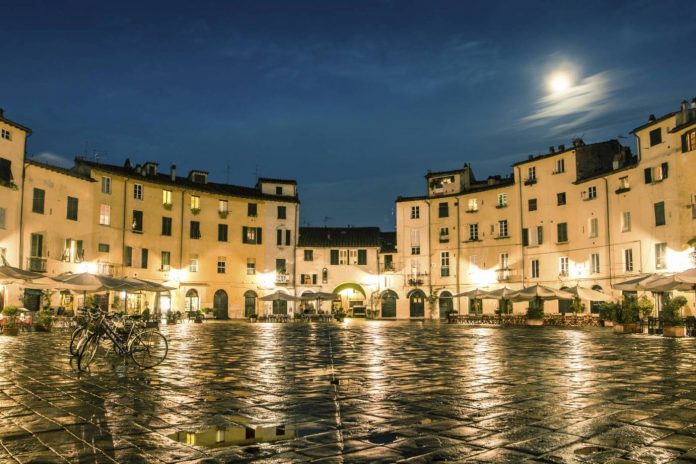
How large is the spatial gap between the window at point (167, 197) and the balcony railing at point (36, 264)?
47.6ft

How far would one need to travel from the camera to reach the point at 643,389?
29.1 feet

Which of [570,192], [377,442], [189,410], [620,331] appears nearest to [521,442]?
[377,442]

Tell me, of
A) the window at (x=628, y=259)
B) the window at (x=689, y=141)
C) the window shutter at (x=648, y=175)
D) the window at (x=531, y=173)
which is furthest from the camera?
the window at (x=531, y=173)

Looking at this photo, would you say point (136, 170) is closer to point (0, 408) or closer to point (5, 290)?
point (5, 290)

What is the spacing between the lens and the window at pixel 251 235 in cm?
5650

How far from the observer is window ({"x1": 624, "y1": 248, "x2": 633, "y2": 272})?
128 feet

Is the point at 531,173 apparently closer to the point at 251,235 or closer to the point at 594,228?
the point at 594,228

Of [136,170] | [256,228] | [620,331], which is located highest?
[136,170]

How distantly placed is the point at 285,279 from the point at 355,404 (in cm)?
5083

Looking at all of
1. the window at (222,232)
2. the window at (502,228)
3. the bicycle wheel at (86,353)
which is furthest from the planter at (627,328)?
the window at (222,232)

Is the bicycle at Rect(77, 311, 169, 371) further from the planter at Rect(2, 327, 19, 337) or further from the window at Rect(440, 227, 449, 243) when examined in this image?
the window at Rect(440, 227, 449, 243)

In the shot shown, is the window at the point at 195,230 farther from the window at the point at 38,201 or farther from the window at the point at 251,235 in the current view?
the window at the point at 38,201

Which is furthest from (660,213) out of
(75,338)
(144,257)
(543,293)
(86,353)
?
(144,257)

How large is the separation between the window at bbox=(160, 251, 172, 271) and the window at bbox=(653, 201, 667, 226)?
117ft
